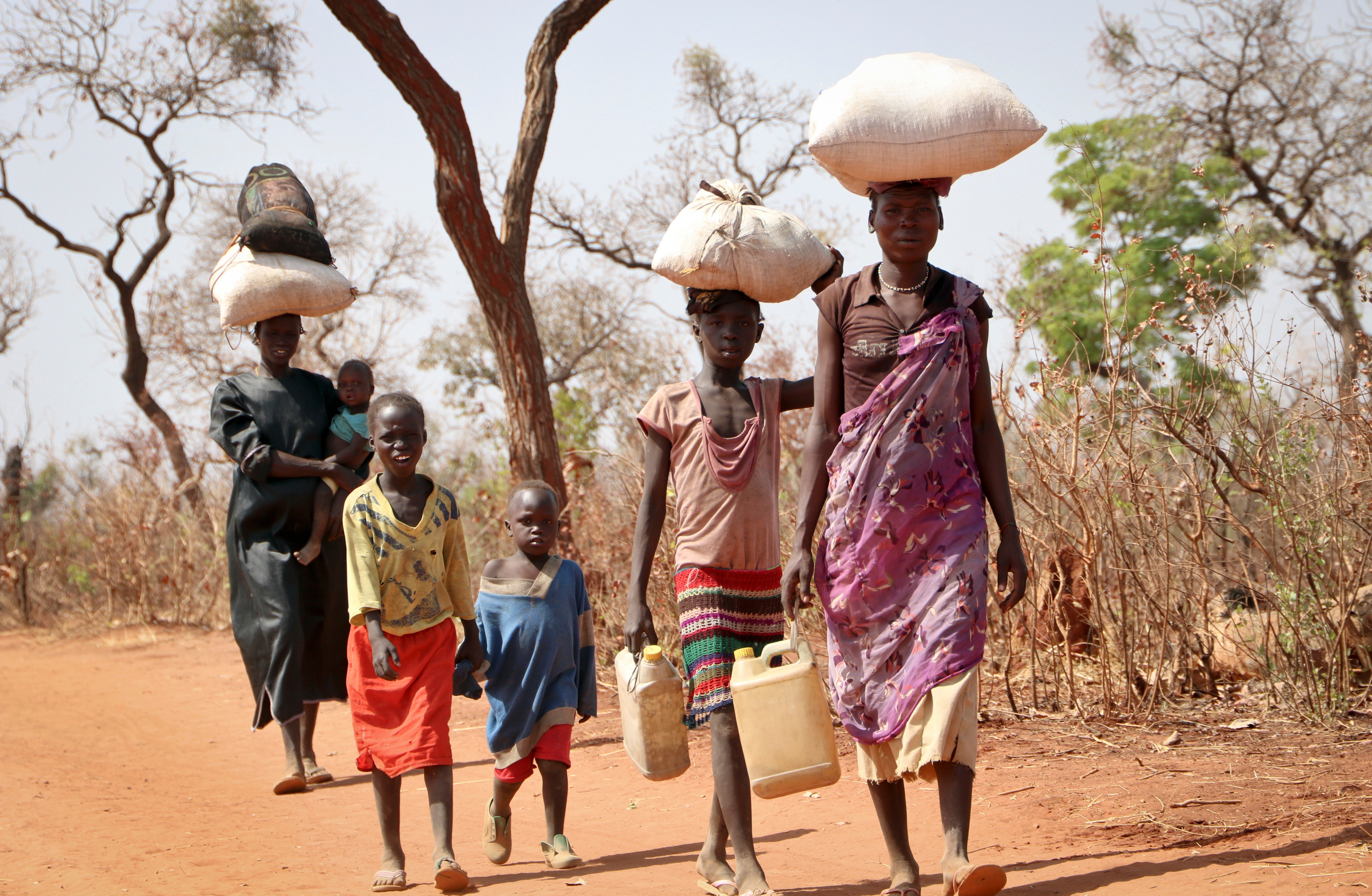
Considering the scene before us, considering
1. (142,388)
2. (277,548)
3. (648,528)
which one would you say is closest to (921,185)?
(648,528)

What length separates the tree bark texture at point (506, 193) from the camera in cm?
758

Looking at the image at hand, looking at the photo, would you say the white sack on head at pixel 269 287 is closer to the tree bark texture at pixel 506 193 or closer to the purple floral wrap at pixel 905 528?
the tree bark texture at pixel 506 193

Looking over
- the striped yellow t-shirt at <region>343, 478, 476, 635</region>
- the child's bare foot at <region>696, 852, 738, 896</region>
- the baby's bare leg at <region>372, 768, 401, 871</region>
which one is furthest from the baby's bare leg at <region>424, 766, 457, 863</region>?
the child's bare foot at <region>696, 852, 738, 896</region>

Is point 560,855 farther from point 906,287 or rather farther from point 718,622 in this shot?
point 906,287

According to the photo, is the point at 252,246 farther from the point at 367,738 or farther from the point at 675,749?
the point at 675,749

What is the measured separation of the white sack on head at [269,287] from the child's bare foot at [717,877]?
2964mm

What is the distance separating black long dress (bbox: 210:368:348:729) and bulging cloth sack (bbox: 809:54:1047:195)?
3.13m

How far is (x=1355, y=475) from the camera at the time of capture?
188 inches

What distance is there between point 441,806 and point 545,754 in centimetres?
38

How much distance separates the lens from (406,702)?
12.1ft

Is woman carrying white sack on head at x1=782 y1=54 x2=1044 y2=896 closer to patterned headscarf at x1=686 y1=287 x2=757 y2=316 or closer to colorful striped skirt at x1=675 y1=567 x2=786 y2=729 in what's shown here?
colorful striped skirt at x1=675 y1=567 x2=786 y2=729

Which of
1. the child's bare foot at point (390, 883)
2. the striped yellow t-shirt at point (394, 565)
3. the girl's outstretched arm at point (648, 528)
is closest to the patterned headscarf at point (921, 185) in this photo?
the girl's outstretched arm at point (648, 528)

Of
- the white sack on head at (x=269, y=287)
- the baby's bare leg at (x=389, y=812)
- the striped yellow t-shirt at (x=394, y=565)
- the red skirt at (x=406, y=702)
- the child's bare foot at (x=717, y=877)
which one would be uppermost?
the white sack on head at (x=269, y=287)

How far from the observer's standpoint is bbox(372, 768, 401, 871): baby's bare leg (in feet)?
11.8
